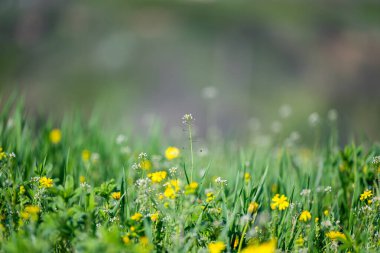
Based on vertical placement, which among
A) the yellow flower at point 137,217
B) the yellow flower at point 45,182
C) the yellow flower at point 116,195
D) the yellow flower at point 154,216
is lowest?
the yellow flower at point 154,216

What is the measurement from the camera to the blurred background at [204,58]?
8555mm

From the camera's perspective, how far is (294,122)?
898cm

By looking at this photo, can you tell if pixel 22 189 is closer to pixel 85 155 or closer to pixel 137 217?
pixel 137 217

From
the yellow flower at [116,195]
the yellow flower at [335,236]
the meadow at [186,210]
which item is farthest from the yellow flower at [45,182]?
the yellow flower at [335,236]

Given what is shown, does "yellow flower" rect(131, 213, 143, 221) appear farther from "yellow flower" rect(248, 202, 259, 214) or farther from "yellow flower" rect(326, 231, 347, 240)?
"yellow flower" rect(326, 231, 347, 240)

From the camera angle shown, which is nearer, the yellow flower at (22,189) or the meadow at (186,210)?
the meadow at (186,210)

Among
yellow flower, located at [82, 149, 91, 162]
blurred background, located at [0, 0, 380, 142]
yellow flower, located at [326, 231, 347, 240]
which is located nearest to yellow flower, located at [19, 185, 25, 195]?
yellow flower, located at [82, 149, 91, 162]

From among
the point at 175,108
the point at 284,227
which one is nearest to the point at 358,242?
the point at 284,227

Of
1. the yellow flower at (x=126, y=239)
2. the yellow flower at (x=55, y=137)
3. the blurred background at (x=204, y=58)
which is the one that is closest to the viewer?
the yellow flower at (x=126, y=239)

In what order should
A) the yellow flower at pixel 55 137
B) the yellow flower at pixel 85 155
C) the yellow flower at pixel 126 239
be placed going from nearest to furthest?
the yellow flower at pixel 126 239, the yellow flower at pixel 85 155, the yellow flower at pixel 55 137

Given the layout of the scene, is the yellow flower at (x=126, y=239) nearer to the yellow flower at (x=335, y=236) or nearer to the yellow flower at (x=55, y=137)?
the yellow flower at (x=335, y=236)

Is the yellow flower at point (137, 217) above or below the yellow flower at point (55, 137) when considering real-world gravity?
below

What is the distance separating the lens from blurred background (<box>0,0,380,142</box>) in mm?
8555

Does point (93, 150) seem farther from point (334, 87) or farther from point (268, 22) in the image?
point (268, 22)
